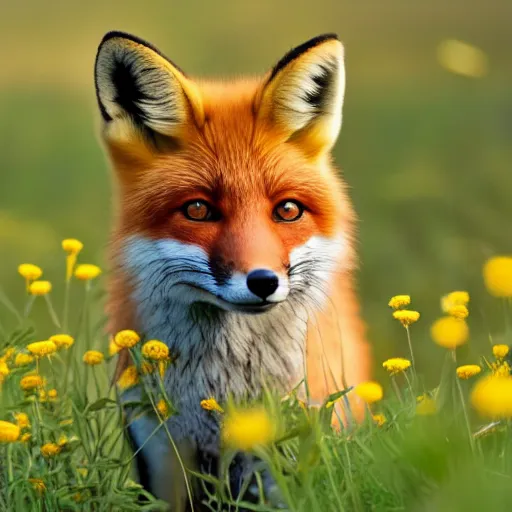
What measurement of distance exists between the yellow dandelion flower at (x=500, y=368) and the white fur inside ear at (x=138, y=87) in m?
1.33

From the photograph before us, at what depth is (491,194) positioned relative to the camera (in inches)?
261

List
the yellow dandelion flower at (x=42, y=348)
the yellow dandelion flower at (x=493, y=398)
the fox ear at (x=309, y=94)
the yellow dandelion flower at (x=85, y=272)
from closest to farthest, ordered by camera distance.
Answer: the yellow dandelion flower at (x=493, y=398)
the yellow dandelion flower at (x=42, y=348)
the fox ear at (x=309, y=94)
the yellow dandelion flower at (x=85, y=272)

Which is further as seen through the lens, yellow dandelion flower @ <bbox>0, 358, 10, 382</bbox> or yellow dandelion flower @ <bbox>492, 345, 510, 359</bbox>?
yellow dandelion flower @ <bbox>0, 358, 10, 382</bbox>

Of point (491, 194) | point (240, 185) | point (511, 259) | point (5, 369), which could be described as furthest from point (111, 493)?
point (491, 194)

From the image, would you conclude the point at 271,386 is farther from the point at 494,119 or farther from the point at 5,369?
the point at 494,119

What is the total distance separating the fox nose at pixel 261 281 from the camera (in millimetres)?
2738

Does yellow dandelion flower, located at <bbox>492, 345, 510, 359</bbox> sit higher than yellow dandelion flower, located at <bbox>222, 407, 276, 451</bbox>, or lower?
higher

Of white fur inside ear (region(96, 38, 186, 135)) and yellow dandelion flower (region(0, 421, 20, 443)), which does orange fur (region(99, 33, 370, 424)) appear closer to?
white fur inside ear (region(96, 38, 186, 135))

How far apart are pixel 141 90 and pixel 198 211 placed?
0.52 m

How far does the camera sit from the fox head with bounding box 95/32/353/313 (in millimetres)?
2963

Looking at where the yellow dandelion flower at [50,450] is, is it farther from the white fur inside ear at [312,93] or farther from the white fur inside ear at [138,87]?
the white fur inside ear at [312,93]

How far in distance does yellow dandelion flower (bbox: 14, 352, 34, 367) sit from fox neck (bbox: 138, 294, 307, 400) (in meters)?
0.43

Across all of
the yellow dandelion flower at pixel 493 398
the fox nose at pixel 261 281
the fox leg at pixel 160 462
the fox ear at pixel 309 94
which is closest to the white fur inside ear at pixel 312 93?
the fox ear at pixel 309 94

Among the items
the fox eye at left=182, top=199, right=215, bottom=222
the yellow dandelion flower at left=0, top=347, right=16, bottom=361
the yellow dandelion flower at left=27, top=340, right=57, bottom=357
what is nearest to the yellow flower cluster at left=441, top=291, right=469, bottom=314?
the fox eye at left=182, top=199, right=215, bottom=222
